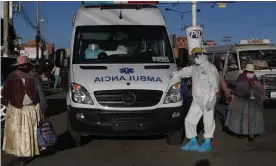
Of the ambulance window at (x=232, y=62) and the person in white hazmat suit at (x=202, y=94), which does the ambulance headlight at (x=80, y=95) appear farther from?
the ambulance window at (x=232, y=62)

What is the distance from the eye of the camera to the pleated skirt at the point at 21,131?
21.8 feet

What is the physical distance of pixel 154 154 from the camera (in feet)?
25.5

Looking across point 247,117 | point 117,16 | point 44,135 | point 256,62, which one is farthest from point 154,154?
point 256,62

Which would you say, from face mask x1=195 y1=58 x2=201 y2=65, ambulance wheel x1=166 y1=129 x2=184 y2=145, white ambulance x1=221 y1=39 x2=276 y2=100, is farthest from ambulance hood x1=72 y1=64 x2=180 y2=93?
white ambulance x1=221 y1=39 x2=276 y2=100

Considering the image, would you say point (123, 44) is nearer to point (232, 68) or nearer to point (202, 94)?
point (202, 94)

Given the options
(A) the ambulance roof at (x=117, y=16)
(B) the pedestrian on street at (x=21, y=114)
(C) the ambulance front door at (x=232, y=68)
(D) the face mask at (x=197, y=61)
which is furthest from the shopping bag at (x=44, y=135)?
(C) the ambulance front door at (x=232, y=68)

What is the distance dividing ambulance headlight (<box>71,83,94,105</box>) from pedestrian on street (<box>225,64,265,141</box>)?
3127 millimetres

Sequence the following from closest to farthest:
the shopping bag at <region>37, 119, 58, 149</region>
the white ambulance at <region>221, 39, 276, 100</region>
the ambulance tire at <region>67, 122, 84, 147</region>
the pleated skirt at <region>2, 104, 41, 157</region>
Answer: the pleated skirt at <region>2, 104, 41, 157</region> → the shopping bag at <region>37, 119, 58, 149</region> → the ambulance tire at <region>67, 122, 84, 147</region> → the white ambulance at <region>221, 39, 276, 100</region>

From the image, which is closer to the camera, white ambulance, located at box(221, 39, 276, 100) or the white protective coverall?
the white protective coverall

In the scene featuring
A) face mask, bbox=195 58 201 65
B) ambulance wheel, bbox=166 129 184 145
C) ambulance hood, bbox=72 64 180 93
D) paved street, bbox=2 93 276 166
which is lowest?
paved street, bbox=2 93 276 166

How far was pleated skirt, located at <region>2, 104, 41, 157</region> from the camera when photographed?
6.64 meters

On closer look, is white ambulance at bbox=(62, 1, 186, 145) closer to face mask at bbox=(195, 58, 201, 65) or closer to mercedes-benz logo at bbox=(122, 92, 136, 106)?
mercedes-benz logo at bbox=(122, 92, 136, 106)

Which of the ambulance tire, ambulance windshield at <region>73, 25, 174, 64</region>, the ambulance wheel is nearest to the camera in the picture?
the ambulance tire

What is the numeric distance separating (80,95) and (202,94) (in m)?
2.13
